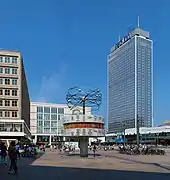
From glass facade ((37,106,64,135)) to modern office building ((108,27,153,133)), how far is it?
3164cm

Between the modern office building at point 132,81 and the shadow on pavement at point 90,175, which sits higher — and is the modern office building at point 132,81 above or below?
above

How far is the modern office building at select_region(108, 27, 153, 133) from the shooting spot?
573 feet

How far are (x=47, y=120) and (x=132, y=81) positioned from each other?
4365 centimetres

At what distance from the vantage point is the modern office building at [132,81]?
17462 centimetres

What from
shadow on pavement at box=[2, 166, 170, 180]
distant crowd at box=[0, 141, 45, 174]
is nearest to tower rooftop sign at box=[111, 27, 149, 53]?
distant crowd at box=[0, 141, 45, 174]

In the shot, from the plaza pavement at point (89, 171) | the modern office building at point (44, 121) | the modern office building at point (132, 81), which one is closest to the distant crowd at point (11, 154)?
the plaza pavement at point (89, 171)

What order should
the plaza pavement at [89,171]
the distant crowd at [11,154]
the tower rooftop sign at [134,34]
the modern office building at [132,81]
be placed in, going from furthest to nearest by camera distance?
the tower rooftop sign at [134,34] < the modern office building at [132,81] < the distant crowd at [11,154] < the plaza pavement at [89,171]

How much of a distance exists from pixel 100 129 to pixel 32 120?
13490 centimetres

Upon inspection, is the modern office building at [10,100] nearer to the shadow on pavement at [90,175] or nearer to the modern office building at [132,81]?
the shadow on pavement at [90,175]

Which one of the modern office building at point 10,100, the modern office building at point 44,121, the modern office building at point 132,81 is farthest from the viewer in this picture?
the modern office building at point 132,81

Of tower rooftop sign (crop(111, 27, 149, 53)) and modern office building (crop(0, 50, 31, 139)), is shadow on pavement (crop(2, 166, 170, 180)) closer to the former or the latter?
modern office building (crop(0, 50, 31, 139))

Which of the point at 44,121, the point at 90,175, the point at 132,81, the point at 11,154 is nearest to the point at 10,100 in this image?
the point at 11,154

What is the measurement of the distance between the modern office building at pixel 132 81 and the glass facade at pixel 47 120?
3164 cm

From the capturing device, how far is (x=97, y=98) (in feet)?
157
